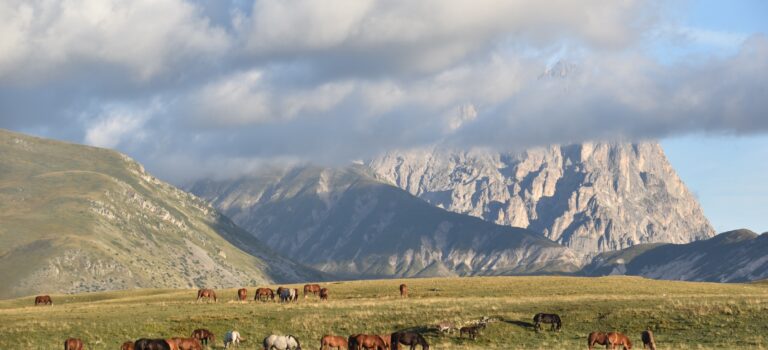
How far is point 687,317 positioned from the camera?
66.5 metres

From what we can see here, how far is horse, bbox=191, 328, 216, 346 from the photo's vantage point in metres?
61.7

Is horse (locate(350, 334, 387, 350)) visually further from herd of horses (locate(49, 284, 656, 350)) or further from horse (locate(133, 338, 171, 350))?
horse (locate(133, 338, 171, 350))

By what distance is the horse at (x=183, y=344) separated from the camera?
179ft

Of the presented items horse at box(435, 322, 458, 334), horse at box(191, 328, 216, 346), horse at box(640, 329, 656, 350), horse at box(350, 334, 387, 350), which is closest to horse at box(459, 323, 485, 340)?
horse at box(435, 322, 458, 334)

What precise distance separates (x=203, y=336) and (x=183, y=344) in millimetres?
6852

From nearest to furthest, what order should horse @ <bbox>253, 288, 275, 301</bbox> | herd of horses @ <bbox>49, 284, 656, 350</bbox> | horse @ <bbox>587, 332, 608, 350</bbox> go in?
1. herd of horses @ <bbox>49, 284, 656, 350</bbox>
2. horse @ <bbox>587, 332, 608, 350</bbox>
3. horse @ <bbox>253, 288, 275, 301</bbox>

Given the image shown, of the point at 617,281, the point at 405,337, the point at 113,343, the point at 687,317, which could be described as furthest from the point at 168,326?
the point at 617,281

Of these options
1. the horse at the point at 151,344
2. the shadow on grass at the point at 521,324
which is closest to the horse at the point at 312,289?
the shadow on grass at the point at 521,324

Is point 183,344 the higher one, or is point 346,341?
point 183,344

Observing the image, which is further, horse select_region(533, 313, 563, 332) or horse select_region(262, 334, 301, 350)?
horse select_region(533, 313, 563, 332)

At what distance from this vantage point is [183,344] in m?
55.4

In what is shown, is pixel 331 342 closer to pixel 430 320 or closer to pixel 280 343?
pixel 280 343

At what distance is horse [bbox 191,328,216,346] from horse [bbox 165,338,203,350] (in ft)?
17.1

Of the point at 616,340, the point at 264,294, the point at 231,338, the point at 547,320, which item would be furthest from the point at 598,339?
the point at 264,294
